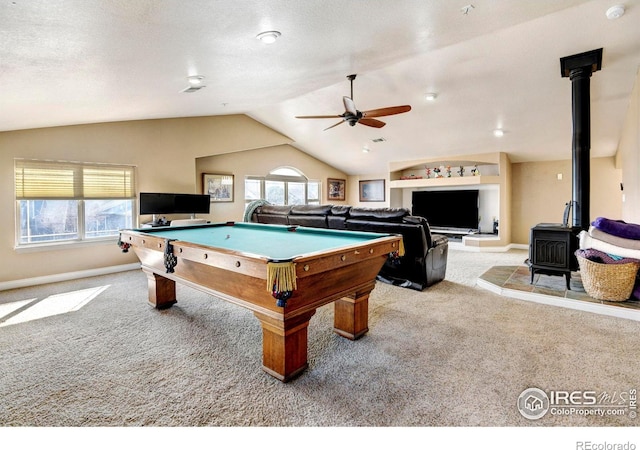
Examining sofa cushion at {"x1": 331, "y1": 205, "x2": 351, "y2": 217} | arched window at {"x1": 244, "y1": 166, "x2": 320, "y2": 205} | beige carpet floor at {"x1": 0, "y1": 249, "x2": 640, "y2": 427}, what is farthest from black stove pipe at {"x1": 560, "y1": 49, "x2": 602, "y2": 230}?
arched window at {"x1": 244, "y1": 166, "x2": 320, "y2": 205}

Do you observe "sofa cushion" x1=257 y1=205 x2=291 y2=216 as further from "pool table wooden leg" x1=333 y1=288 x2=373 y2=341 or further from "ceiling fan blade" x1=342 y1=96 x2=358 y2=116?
"pool table wooden leg" x1=333 y1=288 x2=373 y2=341

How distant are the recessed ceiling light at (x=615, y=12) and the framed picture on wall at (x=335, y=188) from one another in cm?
722

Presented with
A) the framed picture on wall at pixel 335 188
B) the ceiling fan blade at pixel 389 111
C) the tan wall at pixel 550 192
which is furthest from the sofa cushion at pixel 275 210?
the tan wall at pixel 550 192

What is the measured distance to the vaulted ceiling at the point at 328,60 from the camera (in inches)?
78.9

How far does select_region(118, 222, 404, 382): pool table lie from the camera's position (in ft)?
5.93

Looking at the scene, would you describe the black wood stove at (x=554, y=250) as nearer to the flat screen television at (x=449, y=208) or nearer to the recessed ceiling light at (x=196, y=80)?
the flat screen television at (x=449, y=208)

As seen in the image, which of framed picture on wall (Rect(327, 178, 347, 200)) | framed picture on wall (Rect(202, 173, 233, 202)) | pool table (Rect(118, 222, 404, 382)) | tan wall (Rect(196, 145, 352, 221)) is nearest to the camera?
pool table (Rect(118, 222, 404, 382))

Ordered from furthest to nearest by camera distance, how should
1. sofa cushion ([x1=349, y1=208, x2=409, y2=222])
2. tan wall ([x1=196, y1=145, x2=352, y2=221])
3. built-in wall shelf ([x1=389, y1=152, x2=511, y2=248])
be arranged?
built-in wall shelf ([x1=389, y1=152, x2=511, y2=248]) → tan wall ([x1=196, y1=145, x2=352, y2=221]) → sofa cushion ([x1=349, y1=208, x2=409, y2=222])

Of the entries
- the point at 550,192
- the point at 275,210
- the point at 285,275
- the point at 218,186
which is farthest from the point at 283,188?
the point at 285,275

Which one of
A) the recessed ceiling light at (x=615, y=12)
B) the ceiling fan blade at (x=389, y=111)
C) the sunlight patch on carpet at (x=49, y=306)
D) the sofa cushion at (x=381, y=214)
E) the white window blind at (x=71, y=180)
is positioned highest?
the recessed ceiling light at (x=615, y=12)

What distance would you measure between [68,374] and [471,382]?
104 inches

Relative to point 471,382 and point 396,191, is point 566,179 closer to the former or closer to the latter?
point 396,191

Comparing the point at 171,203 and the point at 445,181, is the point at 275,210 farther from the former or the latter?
the point at 445,181

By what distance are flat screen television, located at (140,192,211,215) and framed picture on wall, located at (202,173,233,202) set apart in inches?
28.1
